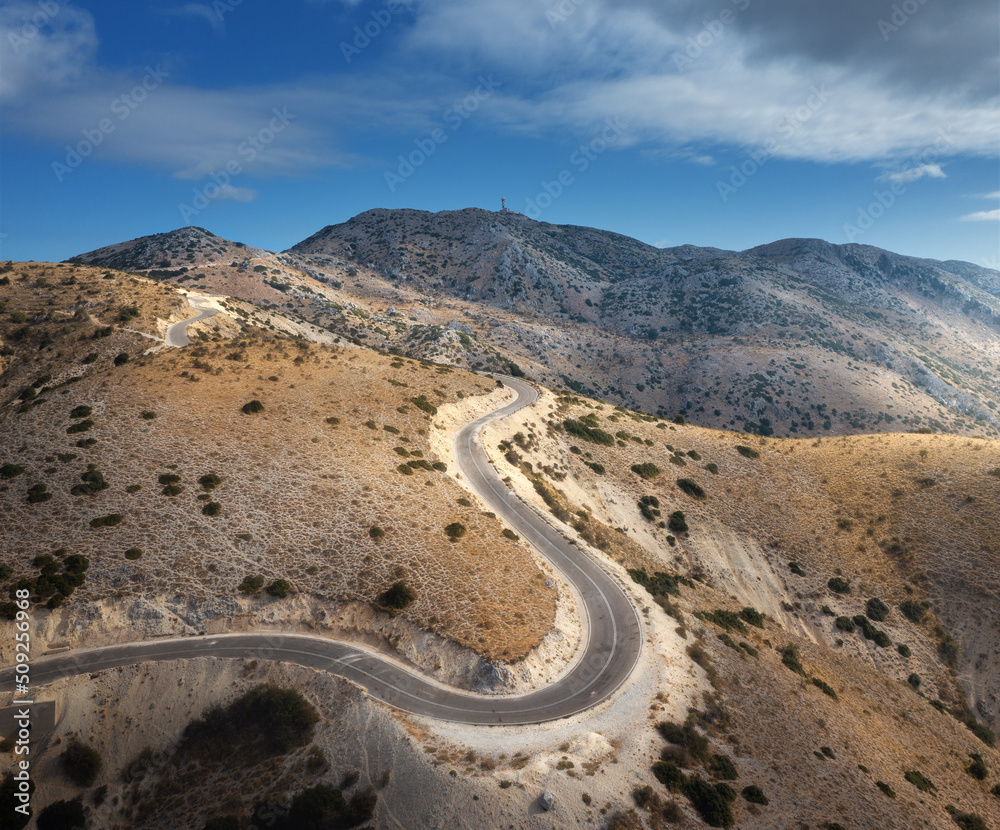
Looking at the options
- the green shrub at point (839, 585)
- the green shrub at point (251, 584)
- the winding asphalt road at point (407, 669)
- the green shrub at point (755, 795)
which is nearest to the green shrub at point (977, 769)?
the green shrub at point (839, 585)

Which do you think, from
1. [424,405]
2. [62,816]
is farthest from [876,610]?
[62,816]

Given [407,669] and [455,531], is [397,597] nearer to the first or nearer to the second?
[407,669]

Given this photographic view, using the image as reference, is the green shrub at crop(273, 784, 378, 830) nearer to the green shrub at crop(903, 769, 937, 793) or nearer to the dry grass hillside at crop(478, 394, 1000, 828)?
the dry grass hillside at crop(478, 394, 1000, 828)

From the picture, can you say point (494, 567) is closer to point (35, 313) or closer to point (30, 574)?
point (30, 574)

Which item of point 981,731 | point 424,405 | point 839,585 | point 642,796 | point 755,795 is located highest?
point 424,405

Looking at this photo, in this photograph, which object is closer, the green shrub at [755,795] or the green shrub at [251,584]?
the green shrub at [755,795]

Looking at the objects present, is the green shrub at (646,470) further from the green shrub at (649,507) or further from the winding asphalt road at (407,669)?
the winding asphalt road at (407,669)

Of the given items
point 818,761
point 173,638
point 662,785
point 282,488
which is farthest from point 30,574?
point 818,761
